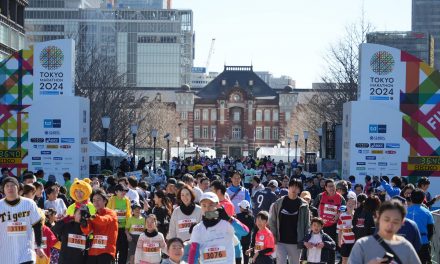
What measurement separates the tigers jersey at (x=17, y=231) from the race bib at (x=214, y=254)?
8.83ft

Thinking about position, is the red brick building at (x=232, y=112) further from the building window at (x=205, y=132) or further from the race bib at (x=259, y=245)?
the race bib at (x=259, y=245)

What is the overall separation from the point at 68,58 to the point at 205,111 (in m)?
135

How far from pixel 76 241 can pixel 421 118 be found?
65.6 ft

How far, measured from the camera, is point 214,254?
10648 millimetres

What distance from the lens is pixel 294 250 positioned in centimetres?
1472

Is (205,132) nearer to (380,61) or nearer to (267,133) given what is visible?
(267,133)

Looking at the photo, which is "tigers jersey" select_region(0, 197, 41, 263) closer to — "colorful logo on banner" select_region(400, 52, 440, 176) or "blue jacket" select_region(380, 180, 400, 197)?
"blue jacket" select_region(380, 180, 400, 197)

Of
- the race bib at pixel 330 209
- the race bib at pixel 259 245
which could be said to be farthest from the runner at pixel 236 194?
the race bib at pixel 259 245

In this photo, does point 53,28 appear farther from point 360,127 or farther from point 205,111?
point 360,127

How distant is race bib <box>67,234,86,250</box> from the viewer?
1255cm

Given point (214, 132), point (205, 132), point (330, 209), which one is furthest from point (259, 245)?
point (205, 132)

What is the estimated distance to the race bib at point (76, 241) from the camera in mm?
12555

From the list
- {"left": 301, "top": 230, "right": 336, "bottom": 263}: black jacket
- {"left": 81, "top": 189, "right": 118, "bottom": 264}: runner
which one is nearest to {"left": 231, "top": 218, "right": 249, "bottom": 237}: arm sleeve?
{"left": 81, "top": 189, "right": 118, "bottom": 264}: runner

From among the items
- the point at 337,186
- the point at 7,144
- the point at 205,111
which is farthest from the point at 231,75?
the point at 337,186
